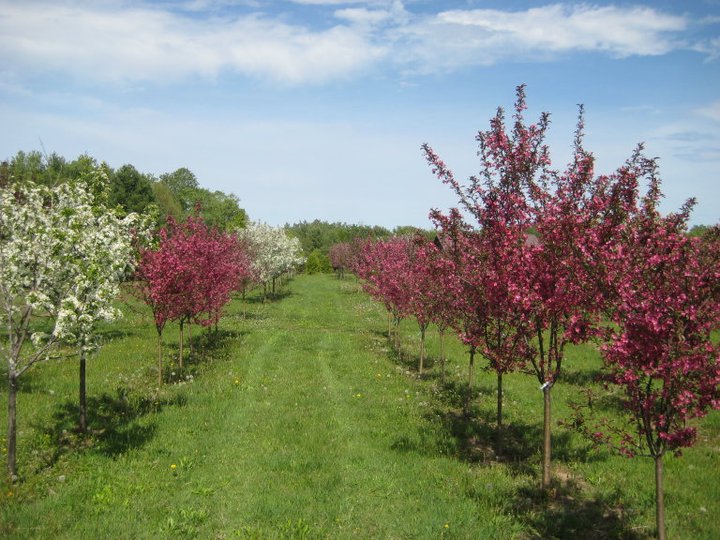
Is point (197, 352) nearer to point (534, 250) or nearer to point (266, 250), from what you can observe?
point (534, 250)

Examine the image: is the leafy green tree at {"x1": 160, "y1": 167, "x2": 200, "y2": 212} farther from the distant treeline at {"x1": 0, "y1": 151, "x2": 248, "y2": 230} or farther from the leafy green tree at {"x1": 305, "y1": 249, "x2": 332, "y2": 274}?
the leafy green tree at {"x1": 305, "y1": 249, "x2": 332, "y2": 274}

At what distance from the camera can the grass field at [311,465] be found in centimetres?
807

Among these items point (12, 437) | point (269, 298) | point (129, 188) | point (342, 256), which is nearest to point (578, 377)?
point (12, 437)

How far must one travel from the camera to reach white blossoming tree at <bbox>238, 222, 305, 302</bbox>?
43500 millimetres

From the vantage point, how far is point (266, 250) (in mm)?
45750

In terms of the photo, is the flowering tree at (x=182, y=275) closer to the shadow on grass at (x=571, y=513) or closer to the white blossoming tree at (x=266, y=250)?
the shadow on grass at (x=571, y=513)

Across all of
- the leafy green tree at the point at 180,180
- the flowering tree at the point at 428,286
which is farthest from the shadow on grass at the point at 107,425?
the leafy green tree at the point at 180,180

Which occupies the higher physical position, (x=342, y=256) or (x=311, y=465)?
(x=342, y=256)

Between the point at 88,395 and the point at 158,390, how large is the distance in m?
1.90

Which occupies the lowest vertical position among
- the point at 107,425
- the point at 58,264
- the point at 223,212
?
the point at 107,425

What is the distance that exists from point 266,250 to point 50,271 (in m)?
36.3

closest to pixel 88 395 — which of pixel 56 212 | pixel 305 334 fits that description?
pixel 56 212

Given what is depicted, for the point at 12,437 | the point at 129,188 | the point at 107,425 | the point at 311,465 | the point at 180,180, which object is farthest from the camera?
the point at 180,180

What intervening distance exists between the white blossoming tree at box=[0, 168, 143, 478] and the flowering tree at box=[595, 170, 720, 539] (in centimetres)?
879
